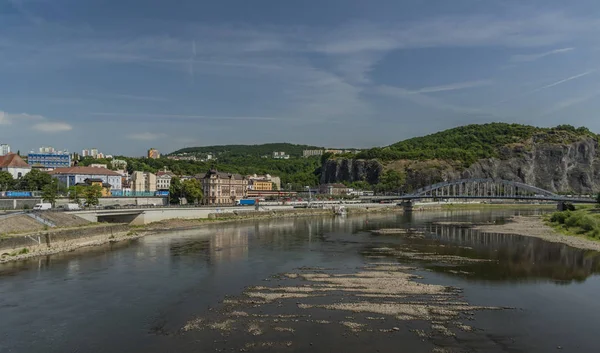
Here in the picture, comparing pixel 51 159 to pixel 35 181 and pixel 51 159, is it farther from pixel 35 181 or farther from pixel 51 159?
pixel 35 181

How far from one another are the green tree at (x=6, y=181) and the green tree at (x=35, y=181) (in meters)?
1.27

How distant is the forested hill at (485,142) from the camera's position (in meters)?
140

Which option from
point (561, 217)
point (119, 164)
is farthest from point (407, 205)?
point (119, 164)

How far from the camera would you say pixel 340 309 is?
1705 cm

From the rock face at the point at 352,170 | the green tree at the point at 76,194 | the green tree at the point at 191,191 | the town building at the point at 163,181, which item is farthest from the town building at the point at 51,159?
the rock face at the point at 352,170

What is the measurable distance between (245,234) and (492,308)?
2781cm

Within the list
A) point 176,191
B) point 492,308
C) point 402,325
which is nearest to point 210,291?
point 402,325

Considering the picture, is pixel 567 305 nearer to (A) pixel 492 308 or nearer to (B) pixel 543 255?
(A) pixel 492 308

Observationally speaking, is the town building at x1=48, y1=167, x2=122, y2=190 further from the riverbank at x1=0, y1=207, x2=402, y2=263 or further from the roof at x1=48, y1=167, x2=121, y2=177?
the riverbank at x1=0, y1=207, x2=402, y2=263

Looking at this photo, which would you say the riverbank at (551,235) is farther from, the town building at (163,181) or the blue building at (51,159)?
the blue building at (51,159)

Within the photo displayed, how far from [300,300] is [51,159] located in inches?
3555

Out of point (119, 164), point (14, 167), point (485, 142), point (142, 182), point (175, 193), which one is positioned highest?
point (485, 142)

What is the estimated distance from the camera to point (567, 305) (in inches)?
715

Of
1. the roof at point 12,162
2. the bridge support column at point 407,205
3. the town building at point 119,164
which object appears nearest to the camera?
the roof at point 12,162
